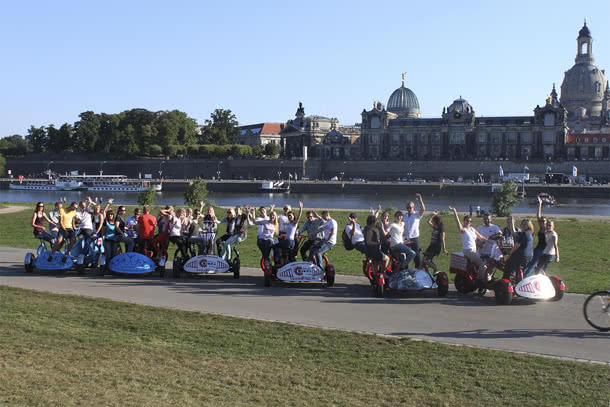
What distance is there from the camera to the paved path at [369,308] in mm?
9242

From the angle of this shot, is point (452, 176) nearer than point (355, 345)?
No

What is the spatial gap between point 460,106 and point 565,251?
10785 cm

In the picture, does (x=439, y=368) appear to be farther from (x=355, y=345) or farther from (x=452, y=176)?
(x=452, y=176)

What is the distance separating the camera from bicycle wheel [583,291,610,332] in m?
9.59

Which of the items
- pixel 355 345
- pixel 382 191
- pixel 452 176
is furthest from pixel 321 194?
pixel 355 345

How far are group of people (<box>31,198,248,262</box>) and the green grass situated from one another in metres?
4.33

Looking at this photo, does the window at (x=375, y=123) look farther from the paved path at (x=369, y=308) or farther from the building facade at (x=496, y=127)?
the paved path at (x=369, y=308)

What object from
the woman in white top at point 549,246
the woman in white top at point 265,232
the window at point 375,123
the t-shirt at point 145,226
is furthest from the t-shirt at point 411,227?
the window at point 375,123

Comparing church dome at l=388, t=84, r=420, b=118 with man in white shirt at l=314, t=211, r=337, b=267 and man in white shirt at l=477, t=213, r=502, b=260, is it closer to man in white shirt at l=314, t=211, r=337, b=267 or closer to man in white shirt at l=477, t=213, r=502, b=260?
man in white shirt at l=314, t=211, r=337, b=267

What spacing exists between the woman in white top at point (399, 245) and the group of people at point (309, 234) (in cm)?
2

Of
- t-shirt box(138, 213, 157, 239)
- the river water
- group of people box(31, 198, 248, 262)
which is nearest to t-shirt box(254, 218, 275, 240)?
group of people box(31, 198, 248, 262)

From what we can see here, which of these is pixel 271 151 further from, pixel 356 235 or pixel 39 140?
pixel 356 235

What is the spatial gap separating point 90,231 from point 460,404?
32.5ft

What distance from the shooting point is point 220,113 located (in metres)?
148
